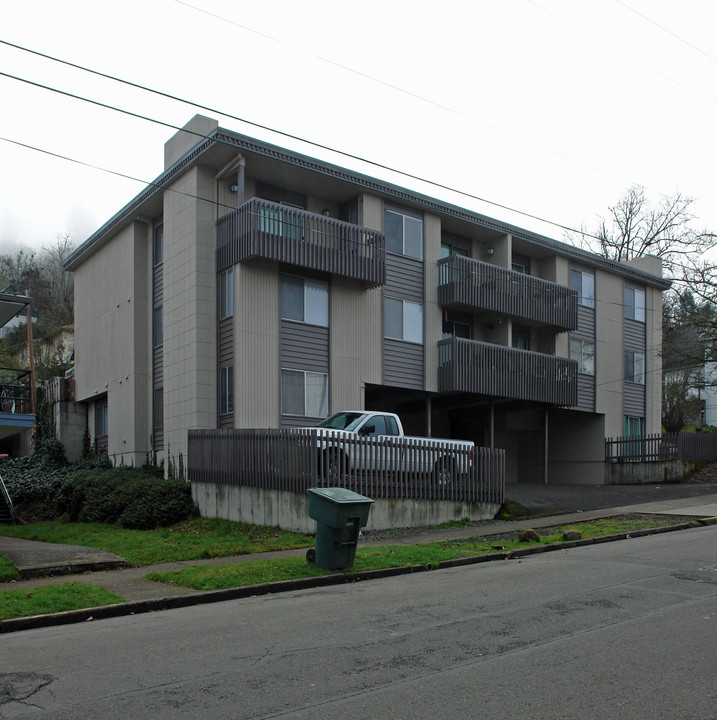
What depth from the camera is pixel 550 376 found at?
28.6 m

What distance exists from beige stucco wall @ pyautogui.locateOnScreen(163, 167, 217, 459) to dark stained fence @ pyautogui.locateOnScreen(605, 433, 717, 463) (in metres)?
17.3

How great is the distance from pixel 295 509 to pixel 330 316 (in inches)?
322

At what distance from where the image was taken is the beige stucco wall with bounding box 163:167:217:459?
21906mm

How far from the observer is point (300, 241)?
2175 cm

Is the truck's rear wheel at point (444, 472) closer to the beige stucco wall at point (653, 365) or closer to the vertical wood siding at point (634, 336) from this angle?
the vertical wood siding at point (634, 336)

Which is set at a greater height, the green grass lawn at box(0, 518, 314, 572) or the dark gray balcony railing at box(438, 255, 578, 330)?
the dark gray balcony railing at box(438, 255, 578, 330)

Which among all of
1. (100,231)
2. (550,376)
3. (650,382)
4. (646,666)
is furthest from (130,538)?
(650,382)

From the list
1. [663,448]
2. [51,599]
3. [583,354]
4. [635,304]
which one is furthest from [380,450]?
[635,304]

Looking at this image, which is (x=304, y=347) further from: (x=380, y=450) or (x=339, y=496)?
(x=339, y=496)

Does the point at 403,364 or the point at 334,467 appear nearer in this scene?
the point at 334,467

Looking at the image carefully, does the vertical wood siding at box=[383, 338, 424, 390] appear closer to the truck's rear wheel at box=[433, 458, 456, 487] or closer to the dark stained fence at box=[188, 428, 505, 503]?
the dark stained fence at box=[188, 428, 505, 503]

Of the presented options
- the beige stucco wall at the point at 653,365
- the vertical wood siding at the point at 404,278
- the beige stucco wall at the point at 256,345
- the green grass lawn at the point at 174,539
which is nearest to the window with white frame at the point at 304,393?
the beige stucco wall at the point at 256,345

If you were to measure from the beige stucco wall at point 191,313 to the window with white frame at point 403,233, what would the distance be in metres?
5.64

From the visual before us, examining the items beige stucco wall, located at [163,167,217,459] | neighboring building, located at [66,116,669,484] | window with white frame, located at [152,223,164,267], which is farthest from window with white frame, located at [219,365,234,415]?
window with white frame, located at [152,223,164,267]
